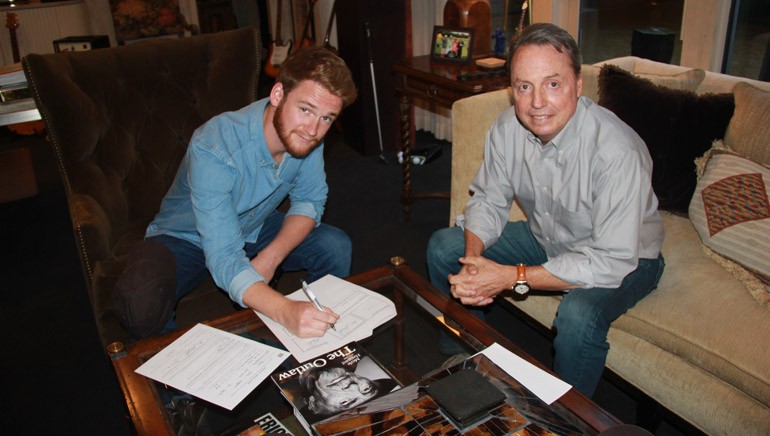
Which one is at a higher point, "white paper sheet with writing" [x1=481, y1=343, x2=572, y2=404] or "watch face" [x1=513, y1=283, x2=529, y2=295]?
"white paper sheet with writing" [x1=481, y1=343, x2=572, y2=404]

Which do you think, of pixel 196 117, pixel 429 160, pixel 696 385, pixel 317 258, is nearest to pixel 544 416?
pixel 696 385

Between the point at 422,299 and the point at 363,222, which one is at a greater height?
the point at 422,299

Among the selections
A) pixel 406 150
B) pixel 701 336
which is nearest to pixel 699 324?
pixel 701 336

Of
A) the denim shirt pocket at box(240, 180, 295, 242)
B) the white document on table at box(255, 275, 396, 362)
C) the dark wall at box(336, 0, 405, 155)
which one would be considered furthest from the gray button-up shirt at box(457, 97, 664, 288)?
the dark wall at box(336, 0, 405, 155)

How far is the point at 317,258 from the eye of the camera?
1816 mm

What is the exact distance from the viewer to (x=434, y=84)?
2559 millimetres

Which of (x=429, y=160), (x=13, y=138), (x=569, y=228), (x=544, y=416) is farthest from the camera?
(x=13, y=138)

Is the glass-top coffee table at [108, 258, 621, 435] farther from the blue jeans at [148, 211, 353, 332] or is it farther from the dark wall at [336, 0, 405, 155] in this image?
the dark wall at [336, 0, 405, 155]

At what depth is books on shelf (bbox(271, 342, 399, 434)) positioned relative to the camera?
Answer: 113 centimetres

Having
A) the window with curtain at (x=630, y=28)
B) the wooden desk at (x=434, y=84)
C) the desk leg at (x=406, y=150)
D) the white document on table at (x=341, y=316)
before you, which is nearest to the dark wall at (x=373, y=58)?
the wooden desk at (x=434, y=84)

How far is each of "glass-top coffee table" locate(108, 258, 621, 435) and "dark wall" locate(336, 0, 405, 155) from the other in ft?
7.26

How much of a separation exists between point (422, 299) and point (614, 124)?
65 centimetres

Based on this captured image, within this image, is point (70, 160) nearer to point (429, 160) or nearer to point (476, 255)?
point (476, 255)

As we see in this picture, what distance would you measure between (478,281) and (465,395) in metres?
0.49
